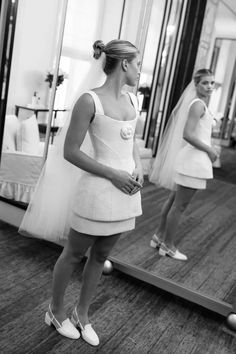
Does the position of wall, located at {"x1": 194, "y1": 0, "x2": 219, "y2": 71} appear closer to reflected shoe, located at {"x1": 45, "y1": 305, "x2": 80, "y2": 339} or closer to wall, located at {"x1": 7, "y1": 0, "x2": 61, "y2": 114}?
wall, located at {"x1": 7, "y1": 0, "x2": 61, "y2": 114}

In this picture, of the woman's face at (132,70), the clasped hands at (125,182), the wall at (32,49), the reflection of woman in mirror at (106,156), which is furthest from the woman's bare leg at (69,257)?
the wall at (32,49)

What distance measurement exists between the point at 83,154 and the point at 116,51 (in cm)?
48

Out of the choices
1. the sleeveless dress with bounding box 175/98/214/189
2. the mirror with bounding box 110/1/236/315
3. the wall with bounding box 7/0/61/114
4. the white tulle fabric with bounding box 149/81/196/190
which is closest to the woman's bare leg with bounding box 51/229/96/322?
the mirror with bounding box 110/1/236/315

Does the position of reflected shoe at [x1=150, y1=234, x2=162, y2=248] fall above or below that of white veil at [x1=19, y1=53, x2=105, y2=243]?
below

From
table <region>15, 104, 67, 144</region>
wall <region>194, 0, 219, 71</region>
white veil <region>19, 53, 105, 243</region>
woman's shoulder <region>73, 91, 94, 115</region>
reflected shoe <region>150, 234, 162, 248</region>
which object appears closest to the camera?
woman's shoulder <region>73, 91, 94, 115</region>

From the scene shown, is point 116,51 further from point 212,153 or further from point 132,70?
point 212,153

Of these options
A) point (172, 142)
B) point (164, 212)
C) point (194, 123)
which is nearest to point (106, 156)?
point (194, 123)

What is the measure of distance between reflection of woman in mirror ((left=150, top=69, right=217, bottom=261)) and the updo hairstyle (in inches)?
44.3

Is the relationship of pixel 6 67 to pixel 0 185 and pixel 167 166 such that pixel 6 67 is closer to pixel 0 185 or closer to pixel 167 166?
pixel 0 185

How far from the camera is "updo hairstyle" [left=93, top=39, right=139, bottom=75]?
179 cm

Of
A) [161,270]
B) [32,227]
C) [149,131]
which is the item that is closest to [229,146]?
[149,131]

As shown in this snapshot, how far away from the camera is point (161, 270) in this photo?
3002 millimetres

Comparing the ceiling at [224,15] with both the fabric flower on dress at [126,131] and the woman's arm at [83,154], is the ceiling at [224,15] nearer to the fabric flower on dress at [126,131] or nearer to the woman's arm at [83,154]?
the fabric flower on dress at [126,131]

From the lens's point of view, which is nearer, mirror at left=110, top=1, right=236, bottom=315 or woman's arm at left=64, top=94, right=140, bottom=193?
woman's arm at left=64, top=94, right=140, bottom=193
